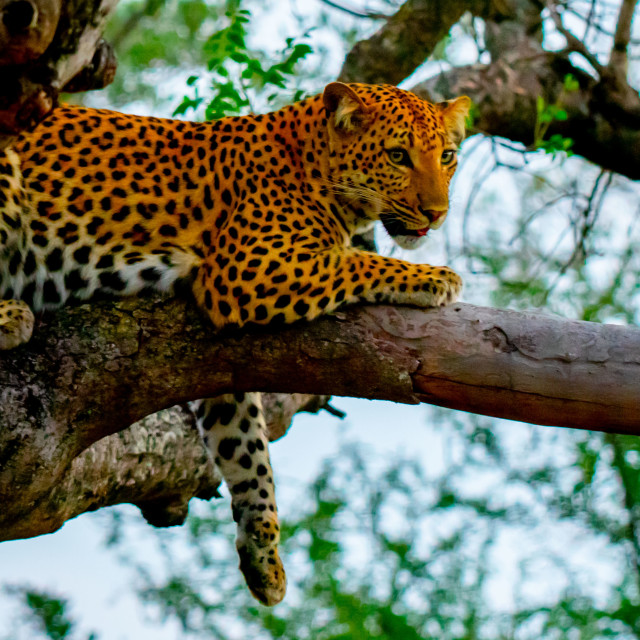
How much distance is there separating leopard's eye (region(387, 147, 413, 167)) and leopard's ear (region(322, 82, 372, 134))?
0.78 ft

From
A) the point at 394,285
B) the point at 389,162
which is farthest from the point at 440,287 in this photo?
the point at 389,162

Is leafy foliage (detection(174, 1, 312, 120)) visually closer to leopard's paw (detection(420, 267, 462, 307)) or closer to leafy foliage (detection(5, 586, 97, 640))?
leopard's paw (detection(420, 267, 462, 307))

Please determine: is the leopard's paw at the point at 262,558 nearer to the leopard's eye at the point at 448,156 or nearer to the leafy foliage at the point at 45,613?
the leopard's eye at the point at 448,156

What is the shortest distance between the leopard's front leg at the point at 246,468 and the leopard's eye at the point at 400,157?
1.69 metres

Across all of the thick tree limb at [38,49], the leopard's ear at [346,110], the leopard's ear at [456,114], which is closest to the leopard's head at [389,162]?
the leopard's ear at [346,110]

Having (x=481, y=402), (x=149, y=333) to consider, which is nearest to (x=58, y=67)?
(x=149, y=333)

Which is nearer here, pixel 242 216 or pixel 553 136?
pixel 242 216

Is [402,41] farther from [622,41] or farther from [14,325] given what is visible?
[14,325]

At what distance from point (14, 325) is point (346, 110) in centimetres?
222

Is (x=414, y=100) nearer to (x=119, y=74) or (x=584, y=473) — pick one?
(x=584, y=473)

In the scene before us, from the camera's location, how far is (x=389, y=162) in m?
5.88

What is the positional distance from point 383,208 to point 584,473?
27.1ft

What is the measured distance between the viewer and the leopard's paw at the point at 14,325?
16.1 ft

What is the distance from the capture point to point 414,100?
6.23 m
